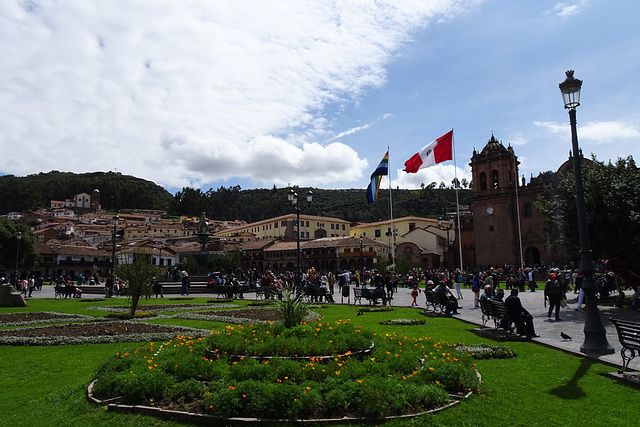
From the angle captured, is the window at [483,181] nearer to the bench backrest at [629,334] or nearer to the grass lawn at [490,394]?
the grass lawn at [490,394]

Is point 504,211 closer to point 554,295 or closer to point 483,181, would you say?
point 483,181

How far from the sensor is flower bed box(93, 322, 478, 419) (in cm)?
487

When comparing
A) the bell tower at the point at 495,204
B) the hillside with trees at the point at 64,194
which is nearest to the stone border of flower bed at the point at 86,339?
the bell tower at the point at 495,204

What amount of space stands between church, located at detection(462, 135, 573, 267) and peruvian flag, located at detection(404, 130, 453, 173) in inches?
1009

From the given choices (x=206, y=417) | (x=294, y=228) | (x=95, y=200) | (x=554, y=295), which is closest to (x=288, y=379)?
(x=206, y=417)

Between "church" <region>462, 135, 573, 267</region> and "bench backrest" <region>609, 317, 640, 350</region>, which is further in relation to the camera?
"church" <region>462, 135, 573, 267</region>

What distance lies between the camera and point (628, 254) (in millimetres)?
15664

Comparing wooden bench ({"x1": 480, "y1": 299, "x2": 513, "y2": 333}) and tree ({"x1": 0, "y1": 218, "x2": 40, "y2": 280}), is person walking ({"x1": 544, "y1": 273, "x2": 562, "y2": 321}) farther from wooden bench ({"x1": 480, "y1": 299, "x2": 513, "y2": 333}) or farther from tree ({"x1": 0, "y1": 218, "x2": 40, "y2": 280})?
tree ({"x1": 0, "y1": 218, "x2": 40, "y2": 280})

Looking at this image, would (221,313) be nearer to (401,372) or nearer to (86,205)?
(401,372)

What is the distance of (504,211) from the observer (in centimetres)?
5116

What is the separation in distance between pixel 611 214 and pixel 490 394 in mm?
13533

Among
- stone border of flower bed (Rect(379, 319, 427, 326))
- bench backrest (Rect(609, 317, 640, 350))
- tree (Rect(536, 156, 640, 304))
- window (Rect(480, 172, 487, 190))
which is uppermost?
window (Rect(480, 172, 487, 190))

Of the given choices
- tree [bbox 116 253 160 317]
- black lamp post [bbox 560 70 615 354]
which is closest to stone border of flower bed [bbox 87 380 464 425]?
black lamp post [bbox 560 70 615 354]

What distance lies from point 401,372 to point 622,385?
10.3 feet
